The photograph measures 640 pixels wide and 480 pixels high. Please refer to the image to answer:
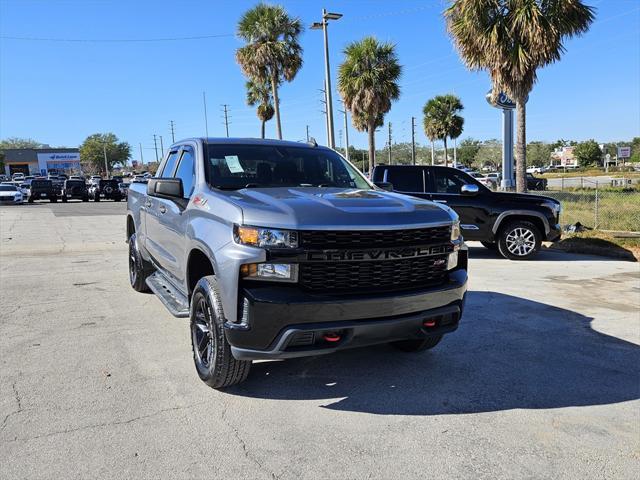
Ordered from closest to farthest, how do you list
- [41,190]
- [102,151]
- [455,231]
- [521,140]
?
[455,231] → [521,140] → [41,190] → [102,151]

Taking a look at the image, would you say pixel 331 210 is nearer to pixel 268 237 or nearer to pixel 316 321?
pixel 268 237

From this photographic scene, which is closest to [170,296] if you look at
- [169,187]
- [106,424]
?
[169,187]

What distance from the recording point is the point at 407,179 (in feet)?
35.9

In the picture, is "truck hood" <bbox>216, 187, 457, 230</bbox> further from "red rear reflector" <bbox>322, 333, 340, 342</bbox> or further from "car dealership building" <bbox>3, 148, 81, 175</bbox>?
"car dealership building" <bbox>3, 148, 81, 175</bbox>

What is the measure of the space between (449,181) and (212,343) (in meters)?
8.07

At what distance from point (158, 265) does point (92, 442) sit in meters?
2.88

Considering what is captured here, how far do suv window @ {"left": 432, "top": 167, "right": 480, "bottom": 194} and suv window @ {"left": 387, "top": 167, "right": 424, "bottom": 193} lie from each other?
308 millimetres

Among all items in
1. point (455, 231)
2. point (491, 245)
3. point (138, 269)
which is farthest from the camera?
point (491, 245)

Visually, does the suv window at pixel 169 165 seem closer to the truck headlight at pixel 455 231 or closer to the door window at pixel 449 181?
the truck headlight at pixel 455 231

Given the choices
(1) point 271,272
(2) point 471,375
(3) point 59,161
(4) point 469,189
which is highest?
(3) point 59,161

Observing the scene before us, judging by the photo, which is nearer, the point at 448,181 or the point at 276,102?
the point at 448,181

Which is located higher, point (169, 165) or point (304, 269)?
point (169, 165)

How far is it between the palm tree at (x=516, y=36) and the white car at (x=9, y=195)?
28770mm

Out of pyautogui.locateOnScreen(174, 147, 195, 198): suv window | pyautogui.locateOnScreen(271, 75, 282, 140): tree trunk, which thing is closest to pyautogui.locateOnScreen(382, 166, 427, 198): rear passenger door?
pyautogui.locateOnScreen(174, 147, 195, 198): suv window
